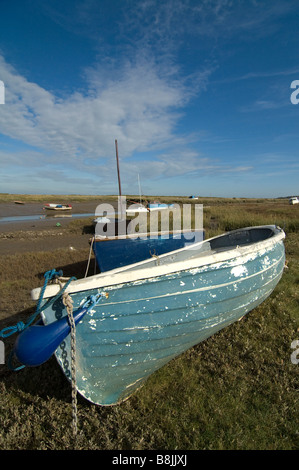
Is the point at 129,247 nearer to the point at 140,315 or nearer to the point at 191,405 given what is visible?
the point at 140,315

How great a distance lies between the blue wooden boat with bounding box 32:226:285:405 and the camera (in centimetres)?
242

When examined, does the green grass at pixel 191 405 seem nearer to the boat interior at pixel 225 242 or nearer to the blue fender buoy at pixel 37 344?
the blue fender buoy at pixel 37 344

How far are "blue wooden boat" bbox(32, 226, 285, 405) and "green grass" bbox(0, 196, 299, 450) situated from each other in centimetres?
32

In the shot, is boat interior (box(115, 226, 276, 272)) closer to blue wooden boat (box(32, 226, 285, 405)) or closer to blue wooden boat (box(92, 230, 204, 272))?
blue wooden boat (box(92, 230, 204, 272))

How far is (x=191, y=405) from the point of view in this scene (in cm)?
271

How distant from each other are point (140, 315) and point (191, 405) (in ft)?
4.14

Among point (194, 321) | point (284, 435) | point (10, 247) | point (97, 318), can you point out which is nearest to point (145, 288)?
point (97, 318)

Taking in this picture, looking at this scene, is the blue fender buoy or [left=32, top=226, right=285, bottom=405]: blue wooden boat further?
[left=32, top=226, right=285, bottom=405]: blue wooden boat

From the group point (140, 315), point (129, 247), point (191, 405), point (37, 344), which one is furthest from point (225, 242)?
point (37, 344)

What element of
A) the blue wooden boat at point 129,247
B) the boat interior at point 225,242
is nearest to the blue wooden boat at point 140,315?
the boat interior at point 225,242

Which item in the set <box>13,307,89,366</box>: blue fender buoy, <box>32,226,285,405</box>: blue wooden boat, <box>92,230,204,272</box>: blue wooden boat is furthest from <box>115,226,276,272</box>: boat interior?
<box>13,307,89,366</box>: blue fender buoy

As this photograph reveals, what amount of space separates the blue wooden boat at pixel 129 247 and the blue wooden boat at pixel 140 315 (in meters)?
4.54

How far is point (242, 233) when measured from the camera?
20.9ft
